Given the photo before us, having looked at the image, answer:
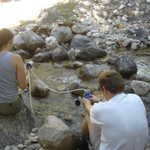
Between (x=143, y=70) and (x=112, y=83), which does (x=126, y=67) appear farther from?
(x=112, y=83)

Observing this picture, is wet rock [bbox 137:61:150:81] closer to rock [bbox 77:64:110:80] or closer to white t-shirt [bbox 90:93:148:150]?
rock [bbox 77:64:110:80]

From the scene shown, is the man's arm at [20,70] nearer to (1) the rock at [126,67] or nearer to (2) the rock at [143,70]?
(1) the rock at [126,67]

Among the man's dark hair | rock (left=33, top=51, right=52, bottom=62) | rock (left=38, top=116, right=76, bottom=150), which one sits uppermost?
the man's dark hair

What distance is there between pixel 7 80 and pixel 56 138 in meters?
0.85

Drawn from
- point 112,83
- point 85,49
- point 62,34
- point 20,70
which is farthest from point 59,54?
point 112,83

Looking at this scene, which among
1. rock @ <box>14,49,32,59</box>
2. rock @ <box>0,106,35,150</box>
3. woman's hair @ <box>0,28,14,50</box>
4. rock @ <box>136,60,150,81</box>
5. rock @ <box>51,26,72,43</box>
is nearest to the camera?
woman's hair @ <box>0,28,14,50</box>

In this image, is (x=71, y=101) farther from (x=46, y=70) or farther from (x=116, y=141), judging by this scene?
(x=116, y=141)

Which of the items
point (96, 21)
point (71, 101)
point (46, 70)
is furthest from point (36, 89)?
point (96, 21)

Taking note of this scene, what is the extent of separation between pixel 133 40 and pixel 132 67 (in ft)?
5.58

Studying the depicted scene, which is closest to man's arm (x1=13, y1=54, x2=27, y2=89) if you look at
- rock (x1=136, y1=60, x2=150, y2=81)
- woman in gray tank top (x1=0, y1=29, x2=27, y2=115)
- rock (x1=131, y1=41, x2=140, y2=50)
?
woman in gray tank top (x1=0, y1=29, x2=27, y2=115)

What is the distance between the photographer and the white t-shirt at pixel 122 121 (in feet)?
9.25

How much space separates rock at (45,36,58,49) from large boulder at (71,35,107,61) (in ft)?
1.25

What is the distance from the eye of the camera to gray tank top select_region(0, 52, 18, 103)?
155 inches

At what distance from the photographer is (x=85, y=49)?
24.5 ft
